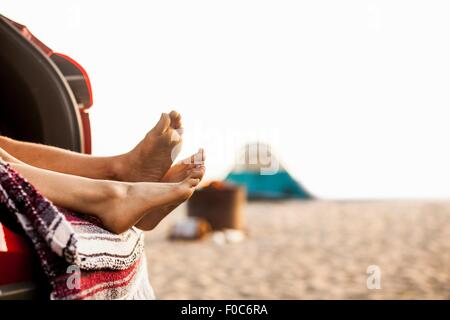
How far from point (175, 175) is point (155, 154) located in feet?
0.30

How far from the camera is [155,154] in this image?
1.56 metres

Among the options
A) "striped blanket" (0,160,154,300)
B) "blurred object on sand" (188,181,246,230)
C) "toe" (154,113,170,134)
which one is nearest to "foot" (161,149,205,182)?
"toe" (154,113,170,134)

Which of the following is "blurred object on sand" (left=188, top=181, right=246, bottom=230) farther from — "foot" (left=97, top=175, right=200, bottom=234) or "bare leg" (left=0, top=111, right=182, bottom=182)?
"foot" (left=97, top=175, right=200, bottom=234)

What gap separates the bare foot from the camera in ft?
4.90

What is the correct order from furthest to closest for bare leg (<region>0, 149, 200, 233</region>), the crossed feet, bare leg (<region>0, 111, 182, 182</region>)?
bare leg (<region>0, 111, 182, 182</region>) < the crossed feet < bare leg (<region>0, 149, 200, 233</region>)

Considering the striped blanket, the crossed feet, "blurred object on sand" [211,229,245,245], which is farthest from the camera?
"blurred object on sand" [211,229,245,245]

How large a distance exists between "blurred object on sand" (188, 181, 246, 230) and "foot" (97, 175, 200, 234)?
4.78 meters

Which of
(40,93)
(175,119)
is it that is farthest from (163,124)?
(40,93)

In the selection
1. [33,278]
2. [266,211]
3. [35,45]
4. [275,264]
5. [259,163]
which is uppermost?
[35,45]

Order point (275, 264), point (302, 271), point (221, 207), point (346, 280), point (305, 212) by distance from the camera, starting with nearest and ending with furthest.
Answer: point (346, 280) → point (302, 271) → point (275, 264) → point (221, 207) → point (305, 212)
